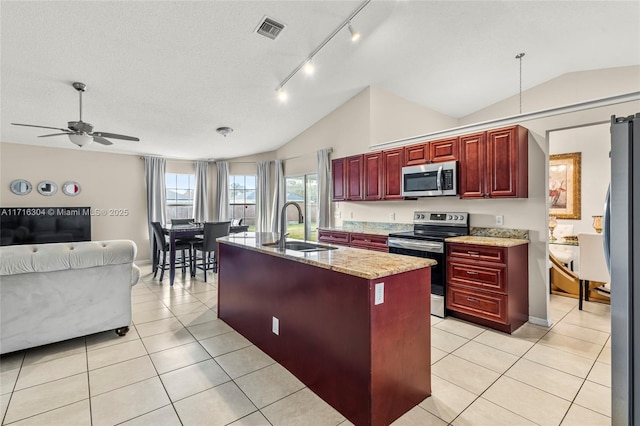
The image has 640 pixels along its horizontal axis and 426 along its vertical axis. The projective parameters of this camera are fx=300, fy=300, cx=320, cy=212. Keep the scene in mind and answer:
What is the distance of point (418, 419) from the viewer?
6.00 feet

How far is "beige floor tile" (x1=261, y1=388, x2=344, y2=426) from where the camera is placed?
Answer: 5.90 ft

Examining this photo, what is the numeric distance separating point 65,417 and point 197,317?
169cm

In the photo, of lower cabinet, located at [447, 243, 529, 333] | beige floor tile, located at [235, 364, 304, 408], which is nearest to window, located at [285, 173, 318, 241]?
lower cabinet, located at [447, 243, 529, 333]

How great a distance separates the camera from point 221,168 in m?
7.72

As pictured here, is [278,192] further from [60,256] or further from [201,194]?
[60,256]

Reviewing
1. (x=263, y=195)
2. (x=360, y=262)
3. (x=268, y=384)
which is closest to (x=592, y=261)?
(x=360, y=262)

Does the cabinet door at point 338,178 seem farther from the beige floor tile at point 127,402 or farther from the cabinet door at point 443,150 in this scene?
the beige floor tile at point 127,402

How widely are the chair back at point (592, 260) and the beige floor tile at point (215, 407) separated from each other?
409 cm

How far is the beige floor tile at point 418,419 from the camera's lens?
5.87 ft

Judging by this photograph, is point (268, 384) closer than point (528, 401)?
No

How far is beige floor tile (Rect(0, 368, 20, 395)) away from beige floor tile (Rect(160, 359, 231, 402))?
1.02 meters

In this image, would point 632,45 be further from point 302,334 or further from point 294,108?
point 302,334

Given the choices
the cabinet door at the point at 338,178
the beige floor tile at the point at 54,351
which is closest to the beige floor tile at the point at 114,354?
the beige floor tile at the point at 54,351

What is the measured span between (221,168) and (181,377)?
20.1ft
